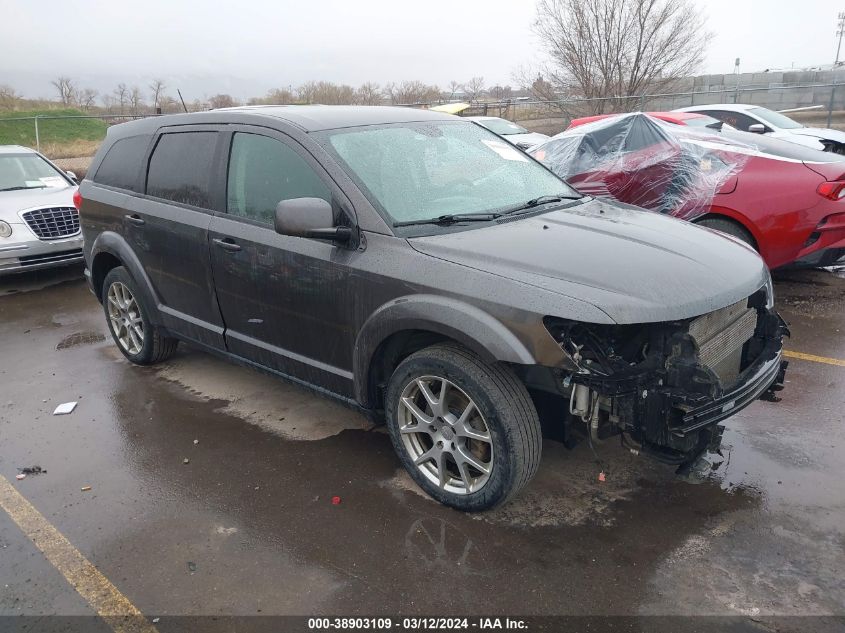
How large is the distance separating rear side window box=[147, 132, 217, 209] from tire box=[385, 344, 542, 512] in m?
1.86

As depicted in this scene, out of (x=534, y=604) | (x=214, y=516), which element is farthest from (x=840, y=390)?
(x=214, y=516)

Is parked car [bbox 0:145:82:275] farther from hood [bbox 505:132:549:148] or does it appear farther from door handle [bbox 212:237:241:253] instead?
hood [bbox 505:132:549:148]

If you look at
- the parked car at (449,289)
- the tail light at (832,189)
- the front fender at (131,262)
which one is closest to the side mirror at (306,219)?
the parked car at (449,289)

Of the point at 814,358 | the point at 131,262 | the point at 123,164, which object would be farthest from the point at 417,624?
the point at 123,164

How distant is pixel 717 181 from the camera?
6.00m

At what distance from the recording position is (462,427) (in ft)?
10.2

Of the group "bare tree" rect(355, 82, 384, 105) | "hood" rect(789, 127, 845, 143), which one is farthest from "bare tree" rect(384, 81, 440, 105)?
"hood" rect(789, 127, 845, 143)

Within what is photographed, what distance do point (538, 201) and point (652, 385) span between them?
1457 mm

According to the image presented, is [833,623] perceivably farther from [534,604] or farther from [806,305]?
[806,305]

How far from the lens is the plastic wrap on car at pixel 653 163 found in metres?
6.05

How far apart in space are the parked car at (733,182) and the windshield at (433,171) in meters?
2.38

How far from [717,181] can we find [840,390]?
2.34m

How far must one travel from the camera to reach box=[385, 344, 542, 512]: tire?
116 inches

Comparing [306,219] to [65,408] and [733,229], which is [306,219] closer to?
[65,408]
